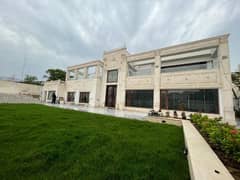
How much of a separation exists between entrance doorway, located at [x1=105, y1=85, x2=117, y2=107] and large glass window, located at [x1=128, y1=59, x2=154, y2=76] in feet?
11.1

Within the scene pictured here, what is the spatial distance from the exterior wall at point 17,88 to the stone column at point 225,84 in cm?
4139

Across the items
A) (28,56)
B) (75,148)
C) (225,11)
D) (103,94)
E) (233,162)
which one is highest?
(28,56)

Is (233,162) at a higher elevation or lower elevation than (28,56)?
lower

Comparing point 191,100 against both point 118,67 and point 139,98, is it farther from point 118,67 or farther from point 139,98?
point 118,67

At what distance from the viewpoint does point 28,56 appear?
105 feet

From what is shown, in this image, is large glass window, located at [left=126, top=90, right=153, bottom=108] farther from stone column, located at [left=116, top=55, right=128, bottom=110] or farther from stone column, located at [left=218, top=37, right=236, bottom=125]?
stone column, located at [left=218, top=37, right=236, bottom=125]

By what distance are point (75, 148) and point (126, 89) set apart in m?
12.4

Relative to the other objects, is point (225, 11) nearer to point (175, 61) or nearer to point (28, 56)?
point (175, 61)

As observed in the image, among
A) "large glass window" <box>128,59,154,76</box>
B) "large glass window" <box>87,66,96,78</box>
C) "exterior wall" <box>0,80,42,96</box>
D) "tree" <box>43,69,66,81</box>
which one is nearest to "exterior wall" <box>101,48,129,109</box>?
"large glass window" <box>128,59,154,76</box>

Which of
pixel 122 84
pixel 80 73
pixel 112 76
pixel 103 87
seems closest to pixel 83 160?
pixel 122 84

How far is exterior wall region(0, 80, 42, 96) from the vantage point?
26562mm

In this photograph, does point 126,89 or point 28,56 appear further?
point 28,56

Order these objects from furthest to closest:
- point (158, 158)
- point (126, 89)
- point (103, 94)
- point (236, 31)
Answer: point (103, 94) < point (126, 89) < point (236, 31) < point (158, 158)

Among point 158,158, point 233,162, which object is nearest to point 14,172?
point 158,158
